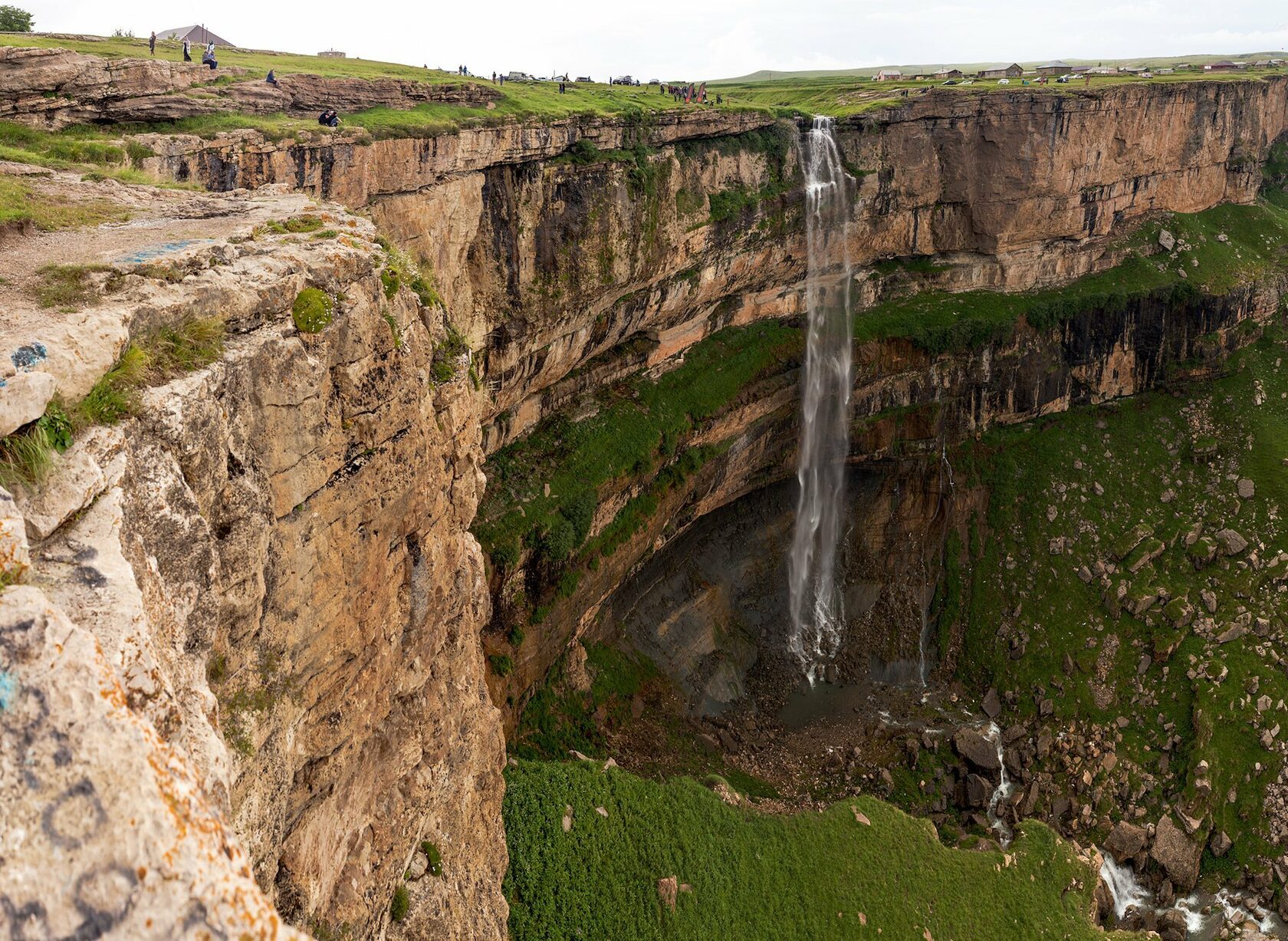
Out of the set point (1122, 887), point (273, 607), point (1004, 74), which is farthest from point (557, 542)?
point (1004, 74)

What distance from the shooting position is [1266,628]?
3167 cm

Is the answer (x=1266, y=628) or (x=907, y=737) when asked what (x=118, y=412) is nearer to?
(x=907, y=737)

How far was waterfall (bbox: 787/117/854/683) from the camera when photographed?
37.6m

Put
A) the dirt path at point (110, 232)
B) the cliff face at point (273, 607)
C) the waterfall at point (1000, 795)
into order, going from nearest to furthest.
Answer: the cliff face at point (273, 607) < the dirt path at point (110, 232) < the waterfall at point (1000, 795)

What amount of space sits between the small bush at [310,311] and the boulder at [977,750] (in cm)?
2946

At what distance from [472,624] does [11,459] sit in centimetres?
827

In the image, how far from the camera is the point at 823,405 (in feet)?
125

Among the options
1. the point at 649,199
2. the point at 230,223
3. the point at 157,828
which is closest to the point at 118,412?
the point at 157,828

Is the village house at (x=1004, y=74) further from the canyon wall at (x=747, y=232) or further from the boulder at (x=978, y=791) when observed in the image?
the boulder at (x=978, y=791)

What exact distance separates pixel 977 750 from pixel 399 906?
2592 centimetres

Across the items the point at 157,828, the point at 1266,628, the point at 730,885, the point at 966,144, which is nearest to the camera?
the point at 157,828

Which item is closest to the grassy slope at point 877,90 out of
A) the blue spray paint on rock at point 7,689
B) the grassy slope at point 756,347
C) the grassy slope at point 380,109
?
the grassy slope at point 756,347

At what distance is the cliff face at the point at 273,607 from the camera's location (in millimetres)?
3908

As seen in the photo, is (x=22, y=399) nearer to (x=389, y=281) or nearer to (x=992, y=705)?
(x=389, y=281)
